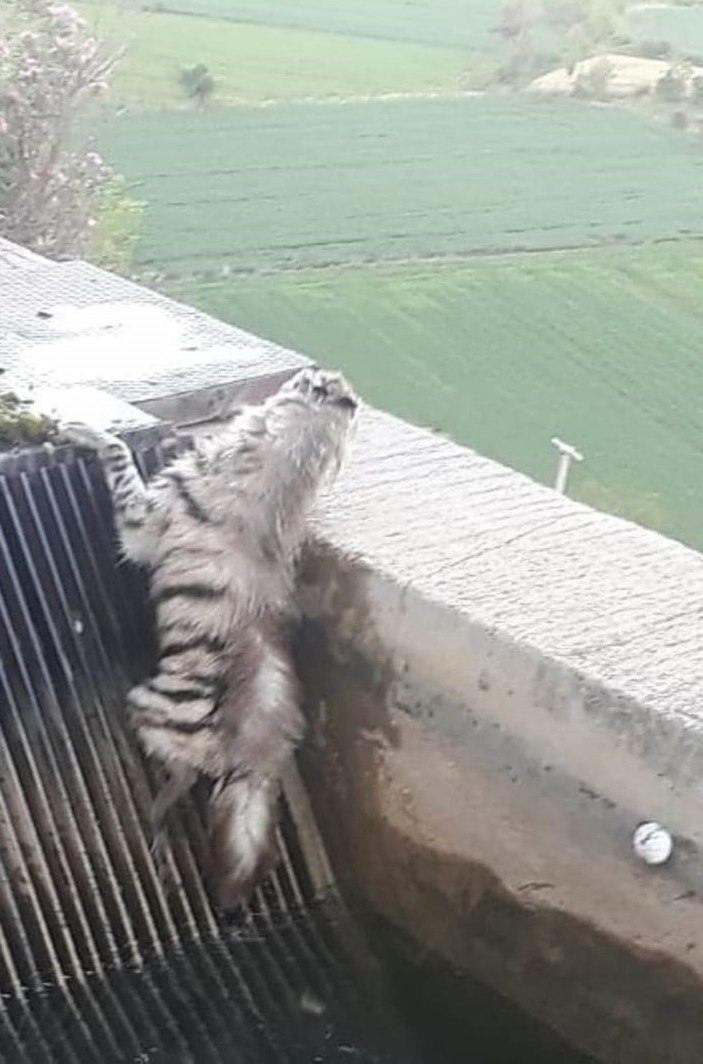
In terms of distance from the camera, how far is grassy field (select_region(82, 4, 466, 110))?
24.4 meters

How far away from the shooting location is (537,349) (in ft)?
54.8

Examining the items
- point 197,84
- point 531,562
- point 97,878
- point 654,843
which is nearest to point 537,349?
point 197,84

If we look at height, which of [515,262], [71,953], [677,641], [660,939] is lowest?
[515,262]

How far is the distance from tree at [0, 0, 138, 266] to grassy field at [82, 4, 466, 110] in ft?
30.4

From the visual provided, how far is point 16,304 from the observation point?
22.8 feet

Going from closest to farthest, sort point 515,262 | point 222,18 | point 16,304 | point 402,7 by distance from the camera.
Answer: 1. point 16,304
2. point 515,262
3. point 222,18
4. point 402,7

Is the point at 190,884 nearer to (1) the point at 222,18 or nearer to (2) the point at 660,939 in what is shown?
(2) the point at 660,939

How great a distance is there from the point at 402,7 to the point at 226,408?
92.1ft

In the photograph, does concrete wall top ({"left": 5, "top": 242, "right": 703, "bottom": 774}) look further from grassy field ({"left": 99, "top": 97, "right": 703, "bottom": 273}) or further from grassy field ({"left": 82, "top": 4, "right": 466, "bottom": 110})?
grassy field ({"left": 82, "top": 4, "right": 466, "bottom": 110})

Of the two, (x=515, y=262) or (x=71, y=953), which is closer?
(x=71, y=953)

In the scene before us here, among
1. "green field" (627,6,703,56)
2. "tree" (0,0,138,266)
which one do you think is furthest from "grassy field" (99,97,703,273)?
"green field" (627,6,703,56)

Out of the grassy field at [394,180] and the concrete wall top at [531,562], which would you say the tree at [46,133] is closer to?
the grassy field at [394,180]

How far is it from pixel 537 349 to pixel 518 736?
460 inches

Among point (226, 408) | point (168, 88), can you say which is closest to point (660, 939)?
point (226, 408)
